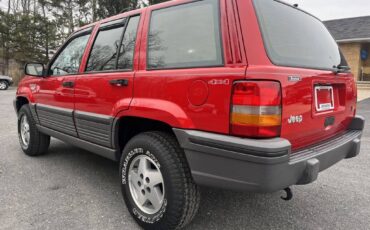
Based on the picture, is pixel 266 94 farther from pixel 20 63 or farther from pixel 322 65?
pixel 20 63

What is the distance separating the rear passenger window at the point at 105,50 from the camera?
2.92m

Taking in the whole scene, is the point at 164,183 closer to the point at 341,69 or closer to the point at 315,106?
the point at 315,106

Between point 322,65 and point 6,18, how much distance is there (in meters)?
25.5

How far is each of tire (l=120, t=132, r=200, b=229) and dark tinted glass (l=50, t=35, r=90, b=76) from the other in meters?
1.46

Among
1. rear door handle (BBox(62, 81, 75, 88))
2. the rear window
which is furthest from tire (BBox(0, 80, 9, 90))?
the rear window

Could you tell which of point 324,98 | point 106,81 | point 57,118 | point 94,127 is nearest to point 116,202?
point 94,127

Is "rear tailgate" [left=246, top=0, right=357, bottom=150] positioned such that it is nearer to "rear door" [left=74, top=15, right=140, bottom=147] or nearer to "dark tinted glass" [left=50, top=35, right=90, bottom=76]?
"rear door" [left=74, top=15, right=140, bottom=147]

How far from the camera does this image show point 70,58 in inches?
144

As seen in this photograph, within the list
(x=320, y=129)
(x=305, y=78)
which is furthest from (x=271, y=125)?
(x=320, y=129)

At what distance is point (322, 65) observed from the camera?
241 cm

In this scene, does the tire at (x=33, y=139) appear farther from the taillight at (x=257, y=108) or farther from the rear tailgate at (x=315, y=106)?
the rear tailgate at (x=315, y=106)

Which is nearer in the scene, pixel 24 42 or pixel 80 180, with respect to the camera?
pixel 80 180

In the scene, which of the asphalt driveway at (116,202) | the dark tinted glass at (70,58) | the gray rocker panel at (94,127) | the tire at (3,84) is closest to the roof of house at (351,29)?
the asphalt driveway at (116,202)

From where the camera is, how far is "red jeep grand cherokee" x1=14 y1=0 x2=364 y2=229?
1864 millimetres
